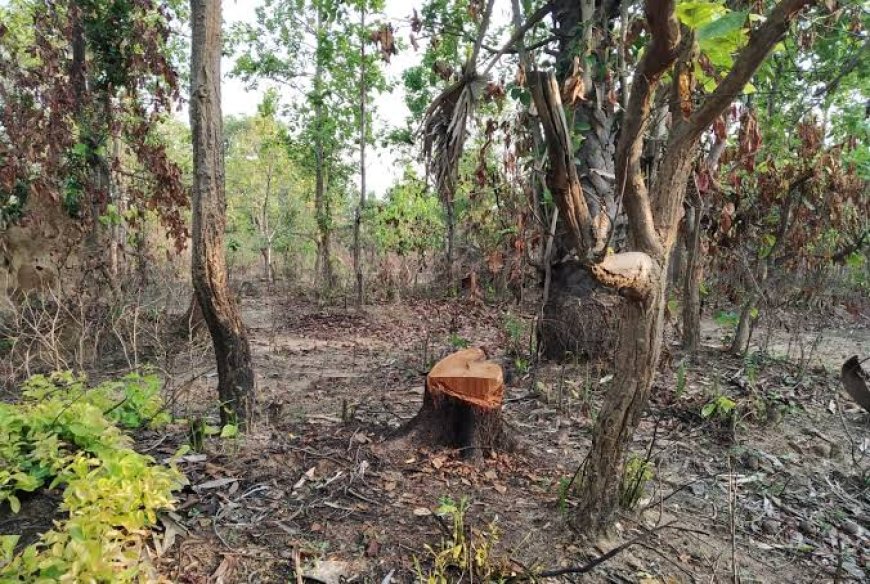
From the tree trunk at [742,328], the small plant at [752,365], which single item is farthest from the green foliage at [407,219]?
the small plant at [752,365]

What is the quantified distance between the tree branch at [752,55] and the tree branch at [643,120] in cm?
21

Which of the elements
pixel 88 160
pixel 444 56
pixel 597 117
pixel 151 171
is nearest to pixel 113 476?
pixel 597 117

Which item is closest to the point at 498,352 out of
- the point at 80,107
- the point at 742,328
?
the point at 742,328

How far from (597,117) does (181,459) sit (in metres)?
4.62

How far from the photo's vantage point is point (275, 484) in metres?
2.85

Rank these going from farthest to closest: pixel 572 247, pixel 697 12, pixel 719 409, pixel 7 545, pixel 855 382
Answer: pixel 572 247, pixel 719 409, pixel 855 382, pixel 7 545, pixel 697 12

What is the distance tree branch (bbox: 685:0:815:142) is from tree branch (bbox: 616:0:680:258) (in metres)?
0.21

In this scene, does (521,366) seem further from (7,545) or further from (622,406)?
(7,545)

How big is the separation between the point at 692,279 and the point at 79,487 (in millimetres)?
5482

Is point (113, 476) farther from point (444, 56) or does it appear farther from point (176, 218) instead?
point (444, 56)

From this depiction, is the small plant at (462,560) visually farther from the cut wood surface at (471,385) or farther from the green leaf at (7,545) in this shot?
the green leaf at (7,545)

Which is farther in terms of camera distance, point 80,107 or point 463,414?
point 80,107

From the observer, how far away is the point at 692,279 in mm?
5547

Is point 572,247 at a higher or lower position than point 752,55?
lower
